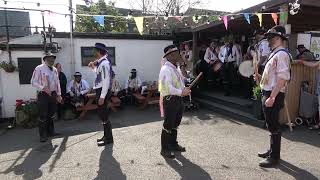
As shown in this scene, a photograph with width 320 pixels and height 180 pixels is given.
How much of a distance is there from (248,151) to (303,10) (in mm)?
3944

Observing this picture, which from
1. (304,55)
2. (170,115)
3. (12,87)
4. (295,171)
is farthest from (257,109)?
(12,87)

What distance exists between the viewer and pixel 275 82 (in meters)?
4.68

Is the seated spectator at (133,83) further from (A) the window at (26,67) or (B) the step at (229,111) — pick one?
(A) the window at (26,67)

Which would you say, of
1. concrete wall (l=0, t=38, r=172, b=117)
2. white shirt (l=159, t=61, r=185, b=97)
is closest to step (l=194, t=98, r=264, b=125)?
concrete wall (l=0, t=38, r=172, b=117)

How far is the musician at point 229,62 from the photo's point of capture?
10242 millimetres

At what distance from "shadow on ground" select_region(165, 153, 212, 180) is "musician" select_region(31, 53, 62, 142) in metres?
Answer: 3.19

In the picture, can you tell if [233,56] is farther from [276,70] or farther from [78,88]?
[276,70]

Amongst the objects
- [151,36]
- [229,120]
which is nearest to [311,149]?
[229,120]

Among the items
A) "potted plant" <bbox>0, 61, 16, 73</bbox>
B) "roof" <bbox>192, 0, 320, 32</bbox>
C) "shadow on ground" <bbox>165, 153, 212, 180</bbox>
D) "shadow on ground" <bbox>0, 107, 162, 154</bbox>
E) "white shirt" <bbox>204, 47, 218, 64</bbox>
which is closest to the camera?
"shadow on ground" <bbox>165, 153, 212, 180</bbox>

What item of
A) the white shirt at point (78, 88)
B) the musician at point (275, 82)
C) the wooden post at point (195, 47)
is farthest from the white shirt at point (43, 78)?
the wooden post at point (195, 47)

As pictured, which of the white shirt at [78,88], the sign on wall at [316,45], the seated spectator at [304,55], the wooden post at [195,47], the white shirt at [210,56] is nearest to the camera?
the seated spectator at [304,55]

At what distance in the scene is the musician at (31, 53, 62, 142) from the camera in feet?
22.9

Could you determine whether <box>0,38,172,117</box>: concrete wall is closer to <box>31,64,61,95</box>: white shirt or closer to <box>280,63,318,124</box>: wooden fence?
<box>31,64,61,95</box>: white shirt

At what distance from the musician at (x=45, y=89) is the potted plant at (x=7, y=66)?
3.91 metres
